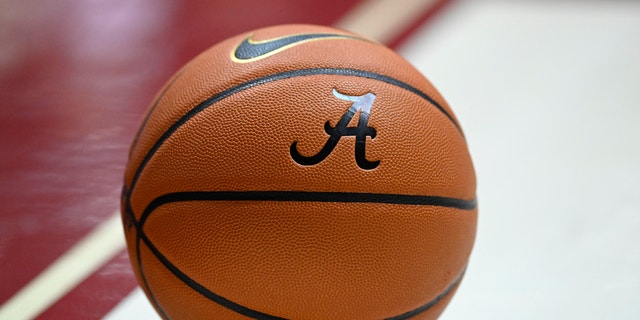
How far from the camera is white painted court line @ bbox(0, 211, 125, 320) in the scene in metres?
2.07

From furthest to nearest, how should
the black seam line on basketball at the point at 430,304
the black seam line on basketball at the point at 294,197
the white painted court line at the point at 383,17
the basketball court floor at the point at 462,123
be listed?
the white painted court line at the point at 383,17
the basketball court floor at the point at 462,123
the black seam line on basketball at the point at 430,304
the black seam line on basketball at the point at 294,197

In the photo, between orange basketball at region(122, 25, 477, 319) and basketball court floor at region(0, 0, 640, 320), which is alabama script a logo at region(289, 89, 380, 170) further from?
basketball court floor at region(0, 0, 640, 320)

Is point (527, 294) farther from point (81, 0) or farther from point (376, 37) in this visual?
point (81, 0)

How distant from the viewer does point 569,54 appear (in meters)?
3.75

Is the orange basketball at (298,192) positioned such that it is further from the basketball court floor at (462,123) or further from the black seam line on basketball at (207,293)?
the basketball court floor at (462,123)

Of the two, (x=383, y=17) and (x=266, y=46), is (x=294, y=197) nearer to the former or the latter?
(x=266, y=46)

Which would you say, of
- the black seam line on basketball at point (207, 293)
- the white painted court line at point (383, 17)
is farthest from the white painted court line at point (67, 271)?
the white painted court line at point (383, 17)

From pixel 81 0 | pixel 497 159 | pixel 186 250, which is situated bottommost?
pixel 186 250

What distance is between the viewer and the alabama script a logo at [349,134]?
1.49m

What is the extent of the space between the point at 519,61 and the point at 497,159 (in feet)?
3.08

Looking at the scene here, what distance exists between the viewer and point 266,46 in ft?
5.50

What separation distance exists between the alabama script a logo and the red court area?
2.79 ft

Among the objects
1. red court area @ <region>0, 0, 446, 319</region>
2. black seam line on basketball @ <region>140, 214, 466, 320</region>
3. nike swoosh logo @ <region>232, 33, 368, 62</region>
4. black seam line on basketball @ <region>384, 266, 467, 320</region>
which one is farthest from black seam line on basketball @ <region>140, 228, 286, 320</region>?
red court area @ <region>0, 0, 446, 319</region>

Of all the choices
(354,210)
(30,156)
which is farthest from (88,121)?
(354,210)
